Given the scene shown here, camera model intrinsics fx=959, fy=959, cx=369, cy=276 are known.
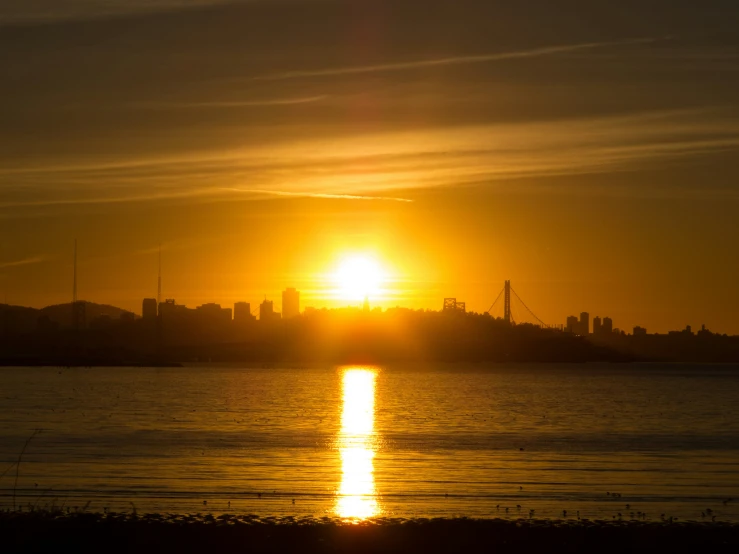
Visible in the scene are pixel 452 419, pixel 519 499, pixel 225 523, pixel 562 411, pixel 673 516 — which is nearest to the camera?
pixel 225 523

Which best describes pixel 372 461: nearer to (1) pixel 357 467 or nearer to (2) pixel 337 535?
(1) pixel 357 467

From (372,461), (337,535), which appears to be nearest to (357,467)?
(372,461)

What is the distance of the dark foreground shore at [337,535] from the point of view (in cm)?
2083

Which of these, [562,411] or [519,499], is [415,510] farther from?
[562,411]

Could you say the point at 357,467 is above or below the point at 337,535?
below

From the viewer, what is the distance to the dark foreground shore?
20.8 m

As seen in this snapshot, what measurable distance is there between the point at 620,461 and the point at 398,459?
10382 mm

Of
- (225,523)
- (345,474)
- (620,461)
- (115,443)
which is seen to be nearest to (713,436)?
(620,461)

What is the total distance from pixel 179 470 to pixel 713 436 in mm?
36935

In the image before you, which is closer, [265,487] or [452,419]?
[265,487]

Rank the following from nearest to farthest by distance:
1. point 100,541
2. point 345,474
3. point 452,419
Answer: point 100,541 → point 345,474 → point 452,419

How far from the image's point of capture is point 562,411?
88.0 m

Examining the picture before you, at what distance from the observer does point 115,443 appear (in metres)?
49.9

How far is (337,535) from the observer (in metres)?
22.5
